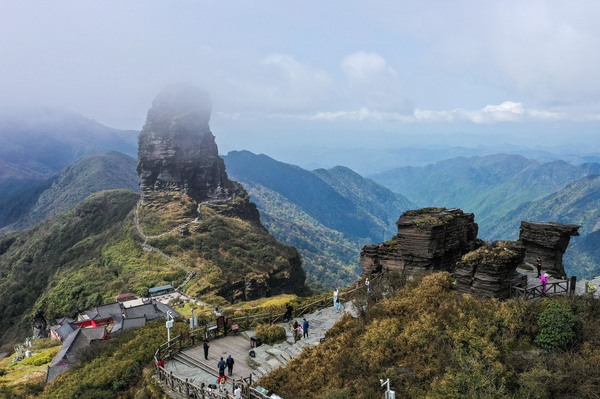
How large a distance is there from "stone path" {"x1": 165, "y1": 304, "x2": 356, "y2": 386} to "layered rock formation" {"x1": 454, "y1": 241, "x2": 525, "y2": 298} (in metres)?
8.50

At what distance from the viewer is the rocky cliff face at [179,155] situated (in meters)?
114

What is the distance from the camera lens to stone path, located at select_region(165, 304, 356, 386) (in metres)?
22.8

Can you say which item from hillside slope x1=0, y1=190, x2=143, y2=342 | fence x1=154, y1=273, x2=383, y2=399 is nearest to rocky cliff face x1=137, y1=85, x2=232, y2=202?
hillside slope x1=0, y1=190, x2=143, y2=342

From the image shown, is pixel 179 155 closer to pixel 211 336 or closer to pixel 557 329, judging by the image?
pixel 211 336

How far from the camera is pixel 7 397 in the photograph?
32.4 metres

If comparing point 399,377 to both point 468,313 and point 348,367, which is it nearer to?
point 348,367

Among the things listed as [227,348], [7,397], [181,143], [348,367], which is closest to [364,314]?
[348,367]

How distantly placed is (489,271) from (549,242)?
1151 cm

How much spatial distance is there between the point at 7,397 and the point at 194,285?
1528 inches

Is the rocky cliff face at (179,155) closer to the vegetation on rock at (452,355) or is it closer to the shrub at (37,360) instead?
the shrub at (37,360)

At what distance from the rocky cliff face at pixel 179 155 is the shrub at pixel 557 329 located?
10129 cm

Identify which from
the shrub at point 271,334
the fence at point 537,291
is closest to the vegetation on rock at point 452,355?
the fence at point 537,291

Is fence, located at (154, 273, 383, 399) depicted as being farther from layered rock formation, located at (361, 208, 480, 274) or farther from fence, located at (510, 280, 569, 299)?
fence, located at (510, 280, 569, 299)

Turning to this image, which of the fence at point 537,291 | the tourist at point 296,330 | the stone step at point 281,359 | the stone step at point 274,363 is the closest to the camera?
the fence at point 537,291
